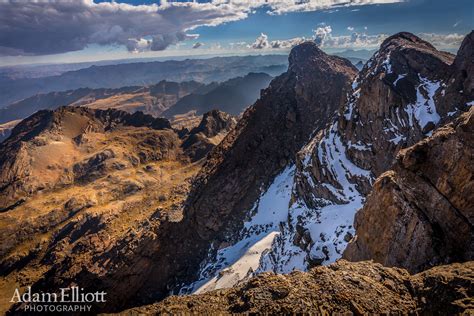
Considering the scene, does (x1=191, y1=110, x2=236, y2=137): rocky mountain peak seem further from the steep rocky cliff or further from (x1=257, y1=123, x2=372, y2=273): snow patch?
(x1=257, y1=123, x2=372, y2=273): snow patch

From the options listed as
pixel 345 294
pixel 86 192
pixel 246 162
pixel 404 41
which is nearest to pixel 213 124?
pixel 246 162

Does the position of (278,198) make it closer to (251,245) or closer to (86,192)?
(251,245)

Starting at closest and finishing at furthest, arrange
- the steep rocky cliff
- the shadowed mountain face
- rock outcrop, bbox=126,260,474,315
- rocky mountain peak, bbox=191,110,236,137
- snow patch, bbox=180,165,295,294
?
1. rock outcrop, bbox=126,260,474,315
2. the shadowed mountain face
3. snow patch, bbox=180,165,295,294
4. the steep rocky cliff
5. rocky mountain peak, bbox=191,110,236,137

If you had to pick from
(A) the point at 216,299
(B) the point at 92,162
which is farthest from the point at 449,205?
(B) the point at 92,162

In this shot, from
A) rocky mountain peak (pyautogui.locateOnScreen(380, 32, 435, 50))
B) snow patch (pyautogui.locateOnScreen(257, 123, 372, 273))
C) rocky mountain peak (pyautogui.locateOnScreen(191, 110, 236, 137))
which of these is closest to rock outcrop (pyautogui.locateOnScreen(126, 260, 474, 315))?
snow patch (pyautogui.locateOnScreen(257, 123, 372, 273))

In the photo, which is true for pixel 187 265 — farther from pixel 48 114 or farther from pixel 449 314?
pixel 48 114

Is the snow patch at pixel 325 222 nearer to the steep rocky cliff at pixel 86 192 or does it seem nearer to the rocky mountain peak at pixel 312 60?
the steep rocky cliff at pixel 86 192

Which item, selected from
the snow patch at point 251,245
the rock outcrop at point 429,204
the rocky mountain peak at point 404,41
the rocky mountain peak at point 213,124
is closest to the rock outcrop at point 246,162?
the snow patch at point 251,245
